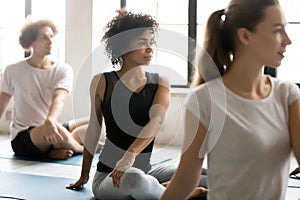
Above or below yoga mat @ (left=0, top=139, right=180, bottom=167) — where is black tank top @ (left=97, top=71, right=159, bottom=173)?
above

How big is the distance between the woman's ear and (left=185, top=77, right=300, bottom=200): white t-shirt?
0.48ft

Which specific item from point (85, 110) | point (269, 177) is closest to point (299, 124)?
point (269, 177)

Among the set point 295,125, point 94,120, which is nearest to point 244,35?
point 295,125

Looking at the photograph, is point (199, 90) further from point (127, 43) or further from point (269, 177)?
point (127, 43)

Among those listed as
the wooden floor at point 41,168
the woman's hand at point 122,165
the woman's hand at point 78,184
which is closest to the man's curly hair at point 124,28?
the woman's hand at point 122,165

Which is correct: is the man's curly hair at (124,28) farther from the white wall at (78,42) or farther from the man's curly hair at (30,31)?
the white wall at (78,42)

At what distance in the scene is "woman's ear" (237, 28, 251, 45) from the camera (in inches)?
55.1

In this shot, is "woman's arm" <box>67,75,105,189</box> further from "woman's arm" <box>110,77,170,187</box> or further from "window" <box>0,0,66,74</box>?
"window" <box>0,0,66,74</box>

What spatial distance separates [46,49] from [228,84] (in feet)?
8.38

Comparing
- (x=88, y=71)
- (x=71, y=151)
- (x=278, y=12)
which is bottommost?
(x=71, y=151)

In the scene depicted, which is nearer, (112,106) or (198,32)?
(112,106)

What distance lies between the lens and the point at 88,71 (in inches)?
173


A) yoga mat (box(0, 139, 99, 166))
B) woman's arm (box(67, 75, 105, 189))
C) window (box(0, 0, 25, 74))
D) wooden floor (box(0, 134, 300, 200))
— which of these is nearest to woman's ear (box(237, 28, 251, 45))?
woman's arm (box(67, 75, 105, 189))

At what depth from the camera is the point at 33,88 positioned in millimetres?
3740
